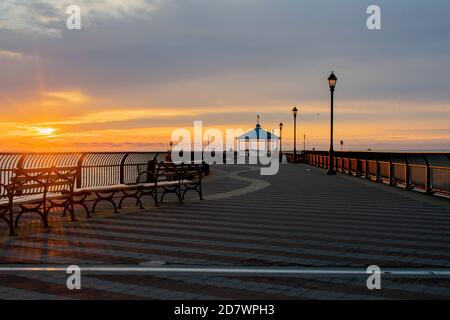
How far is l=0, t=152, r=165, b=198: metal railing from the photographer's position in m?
16.0

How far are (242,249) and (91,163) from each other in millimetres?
12628

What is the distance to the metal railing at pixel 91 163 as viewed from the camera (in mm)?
16031

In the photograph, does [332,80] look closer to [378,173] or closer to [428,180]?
[378,173]

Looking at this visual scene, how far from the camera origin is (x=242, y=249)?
8594mm

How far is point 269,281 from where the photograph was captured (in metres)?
6.61

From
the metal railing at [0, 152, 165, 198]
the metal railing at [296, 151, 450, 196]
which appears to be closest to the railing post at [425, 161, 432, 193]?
the metal railing at [296, 151, 450, 196]

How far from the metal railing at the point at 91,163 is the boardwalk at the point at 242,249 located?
393 cm

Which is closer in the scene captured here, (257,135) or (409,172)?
(409,172)

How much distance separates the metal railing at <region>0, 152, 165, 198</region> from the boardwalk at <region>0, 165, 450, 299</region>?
12.9ft

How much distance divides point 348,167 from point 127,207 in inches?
775

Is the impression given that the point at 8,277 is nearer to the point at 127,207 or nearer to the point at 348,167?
the point at 127,207

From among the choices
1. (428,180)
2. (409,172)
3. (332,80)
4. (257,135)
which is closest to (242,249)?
(428,180)
